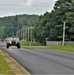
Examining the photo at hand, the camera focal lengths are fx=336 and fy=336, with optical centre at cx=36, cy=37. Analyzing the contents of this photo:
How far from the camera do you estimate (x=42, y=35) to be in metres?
130

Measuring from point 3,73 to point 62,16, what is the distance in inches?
3752

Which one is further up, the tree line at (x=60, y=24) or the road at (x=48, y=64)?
the tree line at (x=60, y=24)

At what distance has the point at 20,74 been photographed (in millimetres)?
16422

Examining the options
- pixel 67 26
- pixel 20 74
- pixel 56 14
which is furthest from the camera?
pixel 56 14

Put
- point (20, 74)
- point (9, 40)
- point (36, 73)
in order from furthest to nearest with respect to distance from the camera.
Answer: point (9, 40) < point (36, 73) < point (20, 74)

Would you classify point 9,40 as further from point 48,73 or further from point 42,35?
point 42,35

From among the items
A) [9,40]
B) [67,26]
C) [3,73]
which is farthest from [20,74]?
[67,26]

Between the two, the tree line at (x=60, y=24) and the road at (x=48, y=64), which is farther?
the tree line at (x=60, y=24)

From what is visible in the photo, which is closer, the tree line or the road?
the road

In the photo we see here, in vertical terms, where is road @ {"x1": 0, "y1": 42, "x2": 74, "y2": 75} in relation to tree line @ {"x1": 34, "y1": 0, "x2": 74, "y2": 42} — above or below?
below

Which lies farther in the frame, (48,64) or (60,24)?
(60,24)

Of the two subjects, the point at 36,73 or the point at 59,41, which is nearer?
the point at 36,73

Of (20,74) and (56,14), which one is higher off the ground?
(56,14)

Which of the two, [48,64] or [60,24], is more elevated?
[60,24]
